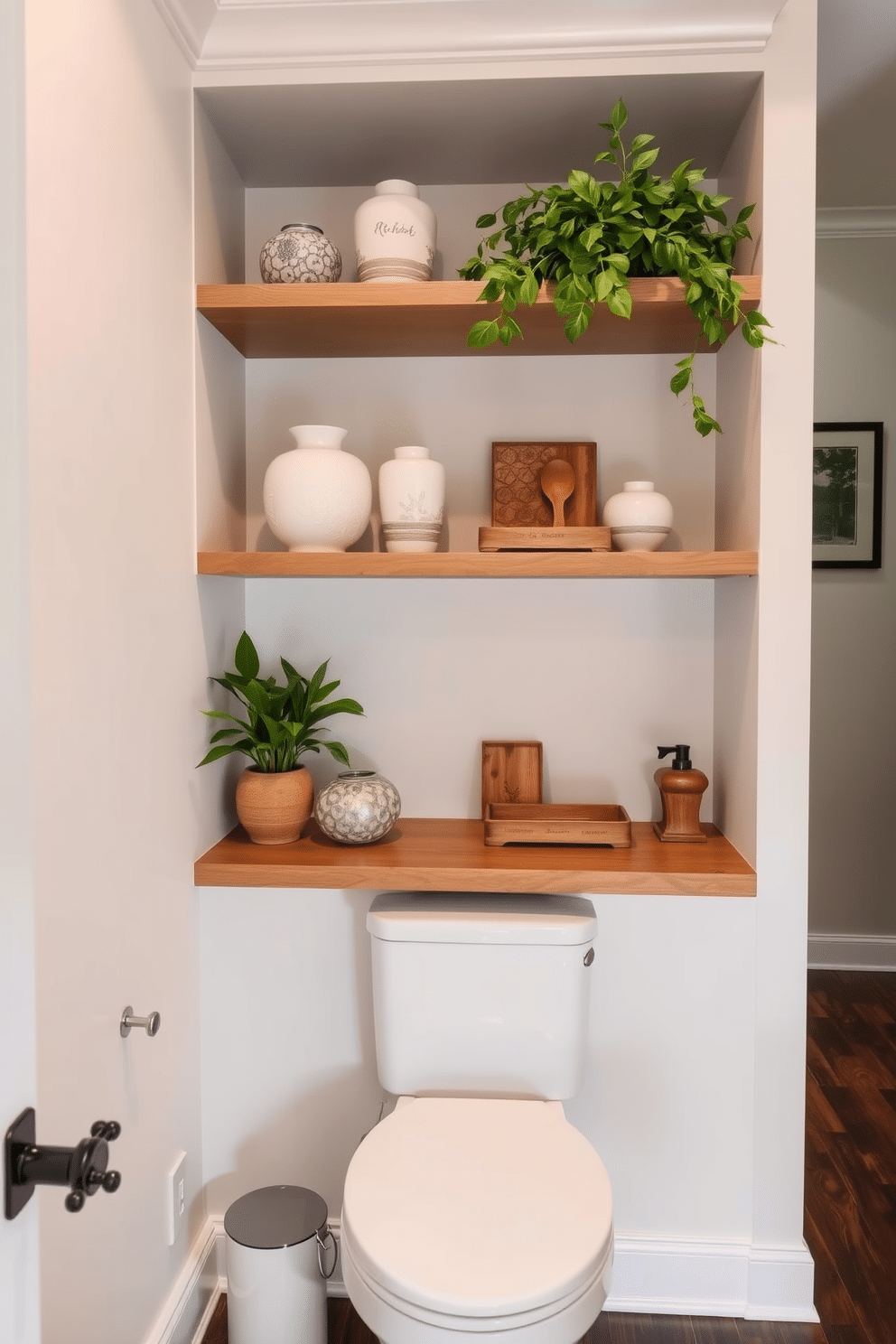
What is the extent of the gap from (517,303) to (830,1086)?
2121mm

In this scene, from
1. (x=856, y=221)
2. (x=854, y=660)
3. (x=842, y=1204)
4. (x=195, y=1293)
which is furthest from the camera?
(x=854, y=660)

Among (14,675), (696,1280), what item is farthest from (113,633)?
(696,1280)

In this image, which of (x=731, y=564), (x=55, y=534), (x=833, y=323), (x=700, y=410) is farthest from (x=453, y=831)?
(x=833, y=323)

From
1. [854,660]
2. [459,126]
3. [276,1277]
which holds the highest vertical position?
[459,126]

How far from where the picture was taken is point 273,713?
6.26 ft

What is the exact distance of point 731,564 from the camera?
175 cm

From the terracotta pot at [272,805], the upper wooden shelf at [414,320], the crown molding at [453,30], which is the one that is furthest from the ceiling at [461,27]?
the terracotta pot at [272,805]

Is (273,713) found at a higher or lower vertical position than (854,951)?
higher

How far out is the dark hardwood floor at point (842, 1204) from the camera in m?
1.77

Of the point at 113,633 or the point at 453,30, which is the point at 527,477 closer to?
the point at 453,30

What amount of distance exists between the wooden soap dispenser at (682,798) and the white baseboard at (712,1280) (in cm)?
74

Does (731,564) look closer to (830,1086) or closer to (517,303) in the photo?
(517,303)

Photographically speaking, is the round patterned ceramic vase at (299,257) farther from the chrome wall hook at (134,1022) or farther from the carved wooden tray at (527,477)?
the chrome wall hook at (134,1022)

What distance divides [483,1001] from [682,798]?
1.80 feet
